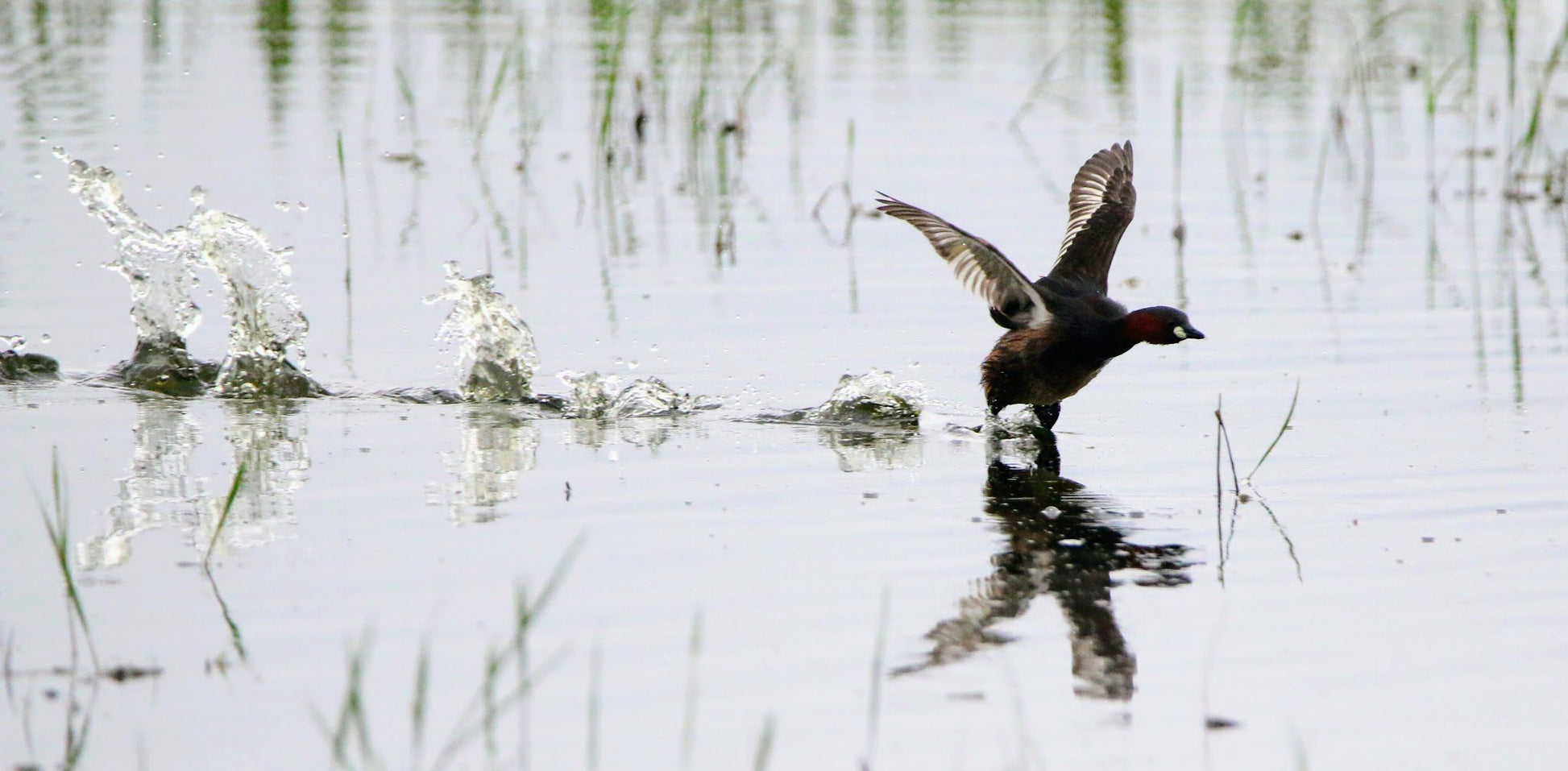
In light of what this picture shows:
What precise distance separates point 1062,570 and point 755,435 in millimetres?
1873

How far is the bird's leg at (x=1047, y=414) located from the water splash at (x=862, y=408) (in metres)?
0.46

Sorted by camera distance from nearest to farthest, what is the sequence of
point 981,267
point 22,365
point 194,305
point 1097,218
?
point 981,267, point 22,365, point 1097,218, point 194,305

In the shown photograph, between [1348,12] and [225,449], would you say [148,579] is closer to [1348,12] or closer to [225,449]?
[225,449]

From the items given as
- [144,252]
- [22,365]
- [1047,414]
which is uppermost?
[144,252]

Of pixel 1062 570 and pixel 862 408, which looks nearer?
pixel 1062 570

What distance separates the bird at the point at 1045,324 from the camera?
21.9ft

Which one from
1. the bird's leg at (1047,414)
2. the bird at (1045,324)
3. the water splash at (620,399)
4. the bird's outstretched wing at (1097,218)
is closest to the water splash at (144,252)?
the water splash at (620,399)

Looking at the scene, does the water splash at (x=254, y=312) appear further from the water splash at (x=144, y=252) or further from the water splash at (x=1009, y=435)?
the water splash at (x=1009, y=435)

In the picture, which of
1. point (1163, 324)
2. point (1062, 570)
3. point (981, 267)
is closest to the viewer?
point (1062, 570)

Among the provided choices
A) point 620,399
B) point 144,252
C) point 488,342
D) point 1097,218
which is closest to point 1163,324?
point 1097,218

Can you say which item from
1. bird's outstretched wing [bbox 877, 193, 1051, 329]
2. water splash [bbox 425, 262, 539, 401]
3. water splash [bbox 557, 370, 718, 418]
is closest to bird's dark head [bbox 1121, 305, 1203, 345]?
bird's outstretched wing [bbox 877, 193, 1051, 329]

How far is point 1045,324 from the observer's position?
7.03 meters

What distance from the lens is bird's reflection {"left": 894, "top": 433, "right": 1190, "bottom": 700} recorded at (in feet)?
14.8

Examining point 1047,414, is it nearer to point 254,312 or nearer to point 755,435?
point 755,435
